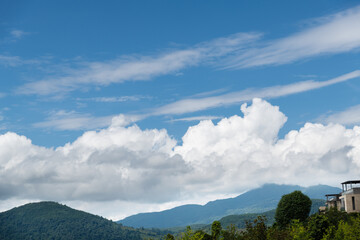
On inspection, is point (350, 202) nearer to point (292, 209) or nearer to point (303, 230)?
point (292, 209)

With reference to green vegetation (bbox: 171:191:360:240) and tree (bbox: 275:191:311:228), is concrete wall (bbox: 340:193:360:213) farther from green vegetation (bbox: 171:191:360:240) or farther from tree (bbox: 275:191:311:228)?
tree (bbox: 275:191:311:228)

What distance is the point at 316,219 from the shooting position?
82.6 meters

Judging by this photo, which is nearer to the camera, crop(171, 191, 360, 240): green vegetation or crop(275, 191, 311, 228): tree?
crop(171, 191, 360, 240): green vegetation

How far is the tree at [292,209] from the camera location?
13800 cm

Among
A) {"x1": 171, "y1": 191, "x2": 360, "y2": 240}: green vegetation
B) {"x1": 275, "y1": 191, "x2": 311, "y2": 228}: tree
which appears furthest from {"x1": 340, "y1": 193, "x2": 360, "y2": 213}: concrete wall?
{"x1": 275, "y1": 191, "x2": 311, "y2": 228}: tree

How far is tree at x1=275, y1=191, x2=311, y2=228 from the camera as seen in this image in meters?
138

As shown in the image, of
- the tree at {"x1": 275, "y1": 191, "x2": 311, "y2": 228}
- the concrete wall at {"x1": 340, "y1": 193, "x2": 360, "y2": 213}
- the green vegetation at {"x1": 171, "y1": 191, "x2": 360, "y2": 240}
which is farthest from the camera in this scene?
the tree at {"x1": 275, "y1": 191, "x2": 311, "y2": 228}

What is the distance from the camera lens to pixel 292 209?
456ft

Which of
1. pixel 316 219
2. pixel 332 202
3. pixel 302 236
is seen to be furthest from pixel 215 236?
pixel 332 202

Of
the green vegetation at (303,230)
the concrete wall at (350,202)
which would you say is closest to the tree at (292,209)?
the concrete wall at (350,202)

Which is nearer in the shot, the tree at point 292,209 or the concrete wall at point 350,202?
the concrete wall at point 350,202

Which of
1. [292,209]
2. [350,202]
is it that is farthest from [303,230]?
[292,209]

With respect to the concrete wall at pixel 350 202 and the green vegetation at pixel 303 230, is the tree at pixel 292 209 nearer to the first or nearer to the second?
the concrete wall at pixel 350 202

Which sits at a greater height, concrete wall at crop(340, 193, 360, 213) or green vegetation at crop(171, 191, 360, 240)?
concrete wall at crop(340, 193, 360, 213)
